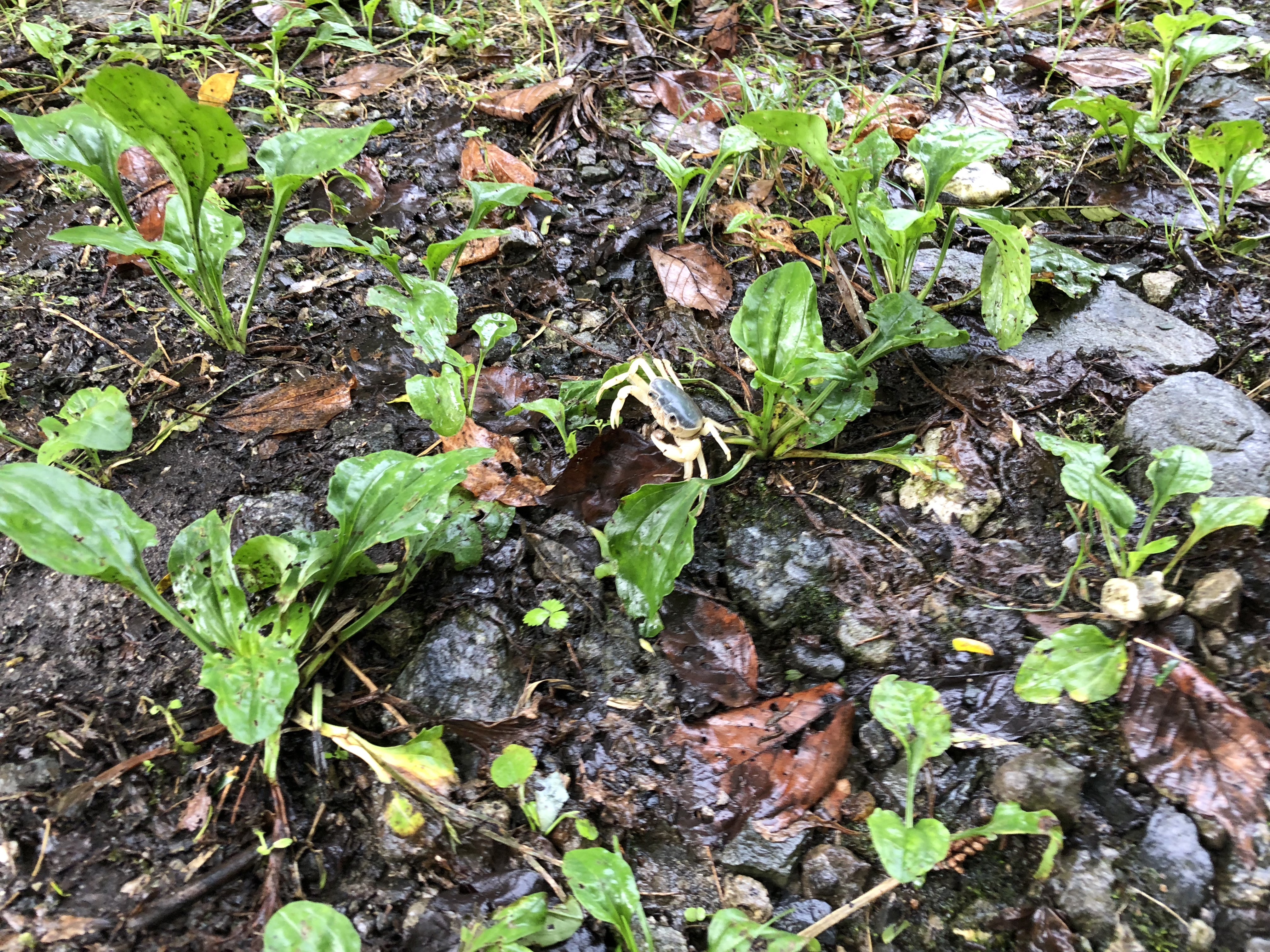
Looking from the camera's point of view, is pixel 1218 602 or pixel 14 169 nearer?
pixel 1218 602

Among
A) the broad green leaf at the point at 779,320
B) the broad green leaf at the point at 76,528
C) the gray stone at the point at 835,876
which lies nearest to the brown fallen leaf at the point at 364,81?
the broad green leaf at the point at 779,320

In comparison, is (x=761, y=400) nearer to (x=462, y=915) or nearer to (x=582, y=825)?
(x=582, y=825)

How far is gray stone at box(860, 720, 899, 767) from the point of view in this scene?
152 cm

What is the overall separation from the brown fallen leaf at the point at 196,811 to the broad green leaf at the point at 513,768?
51 centimetres

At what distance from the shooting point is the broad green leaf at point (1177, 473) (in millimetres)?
1553

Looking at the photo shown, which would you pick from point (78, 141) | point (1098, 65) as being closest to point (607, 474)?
point (78, 141)

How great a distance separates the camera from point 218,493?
73.7 inches

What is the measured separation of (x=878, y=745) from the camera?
5.02ft

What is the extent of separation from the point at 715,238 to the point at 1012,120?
124 cm

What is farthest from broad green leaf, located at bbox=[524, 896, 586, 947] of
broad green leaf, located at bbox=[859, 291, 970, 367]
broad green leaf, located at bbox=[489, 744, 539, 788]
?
broad green leaf, located at bbox=[859, 291, 970, 367]

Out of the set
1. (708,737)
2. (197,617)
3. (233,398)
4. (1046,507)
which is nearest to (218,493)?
(233,398)

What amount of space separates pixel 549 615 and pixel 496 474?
40cm

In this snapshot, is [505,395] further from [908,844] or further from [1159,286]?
[1159,286]

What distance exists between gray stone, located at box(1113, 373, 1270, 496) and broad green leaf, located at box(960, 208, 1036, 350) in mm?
330
